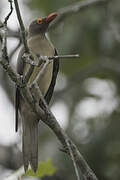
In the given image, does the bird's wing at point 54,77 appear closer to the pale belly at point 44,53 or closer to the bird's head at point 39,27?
the pale belly at point 44,53

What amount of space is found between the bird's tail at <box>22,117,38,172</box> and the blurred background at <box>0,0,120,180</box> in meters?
1.21

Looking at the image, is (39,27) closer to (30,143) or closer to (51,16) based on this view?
(51,16)

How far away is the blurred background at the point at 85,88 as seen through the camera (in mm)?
6051

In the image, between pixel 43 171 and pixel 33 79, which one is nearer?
pixel 43 171

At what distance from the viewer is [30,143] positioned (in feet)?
15.4

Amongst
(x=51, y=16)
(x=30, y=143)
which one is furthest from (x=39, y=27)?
(x=30, y=143)

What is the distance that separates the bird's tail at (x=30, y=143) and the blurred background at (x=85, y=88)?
1.21 metres

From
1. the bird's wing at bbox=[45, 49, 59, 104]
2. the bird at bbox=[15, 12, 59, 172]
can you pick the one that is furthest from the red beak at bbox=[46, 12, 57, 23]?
the bird's wing at bbox=[45, 49, 59, 104]

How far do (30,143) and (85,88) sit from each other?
302 centimetres

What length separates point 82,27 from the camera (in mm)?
6898

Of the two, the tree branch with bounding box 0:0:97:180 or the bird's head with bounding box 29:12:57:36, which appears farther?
the bird's head with bounding box 29:12:57:36

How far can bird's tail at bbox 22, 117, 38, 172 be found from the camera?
14.5ft

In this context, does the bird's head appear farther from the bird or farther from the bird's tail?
the bird's tail

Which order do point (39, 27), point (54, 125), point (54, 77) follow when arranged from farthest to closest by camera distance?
point (39, 27) → point (54, 77) → point (54, 125)
